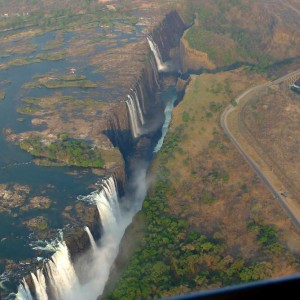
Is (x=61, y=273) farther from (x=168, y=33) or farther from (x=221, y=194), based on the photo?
(x=168, y=33)

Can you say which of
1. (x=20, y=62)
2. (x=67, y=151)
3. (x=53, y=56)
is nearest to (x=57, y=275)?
(x=67, y=151)

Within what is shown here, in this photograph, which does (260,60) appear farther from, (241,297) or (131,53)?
(241,297)

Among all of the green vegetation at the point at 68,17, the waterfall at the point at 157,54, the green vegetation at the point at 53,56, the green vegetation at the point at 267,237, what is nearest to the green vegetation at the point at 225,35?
the waterfall at the point at 157,54

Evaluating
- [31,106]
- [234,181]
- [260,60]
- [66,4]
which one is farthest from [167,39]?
[234,181]

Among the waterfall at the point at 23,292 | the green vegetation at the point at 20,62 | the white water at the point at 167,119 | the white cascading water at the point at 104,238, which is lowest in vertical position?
the white water at the point at 167,119

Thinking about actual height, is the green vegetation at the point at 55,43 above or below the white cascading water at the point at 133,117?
above

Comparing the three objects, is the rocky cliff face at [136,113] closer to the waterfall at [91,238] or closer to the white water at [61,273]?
the waterfall at [91,238]

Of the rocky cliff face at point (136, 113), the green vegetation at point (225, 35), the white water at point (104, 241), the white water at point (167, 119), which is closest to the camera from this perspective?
the white water at point (104, 241)
